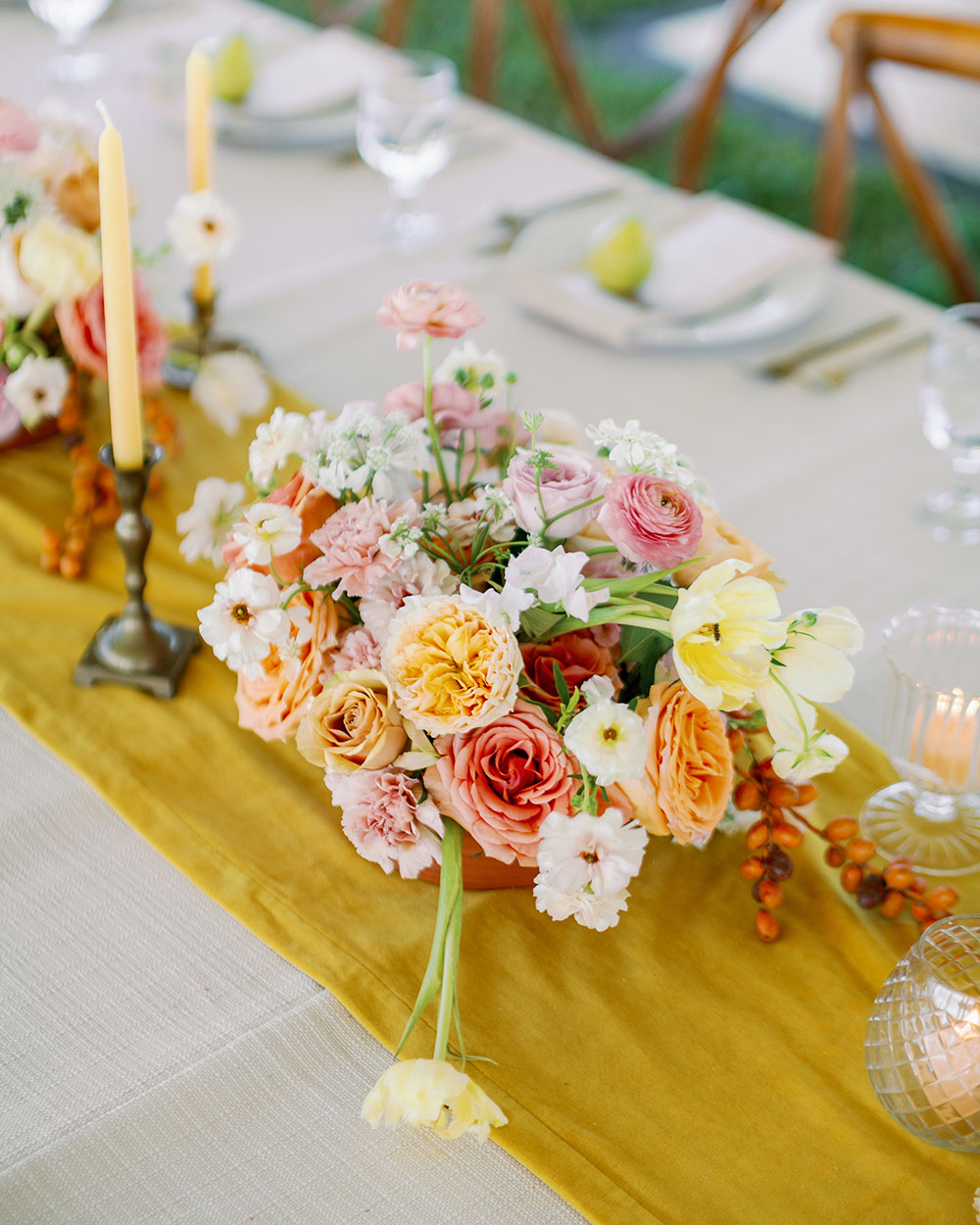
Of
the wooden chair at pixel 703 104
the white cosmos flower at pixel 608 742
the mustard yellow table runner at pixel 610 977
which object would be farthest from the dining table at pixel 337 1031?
the wooden chair at pixel 703 104

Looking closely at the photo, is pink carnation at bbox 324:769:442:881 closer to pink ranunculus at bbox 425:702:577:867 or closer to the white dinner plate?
pink ranunculus at bbox 425:702:577:867

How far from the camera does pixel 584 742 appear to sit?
1.96 feet

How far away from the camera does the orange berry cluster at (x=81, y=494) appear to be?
104 centimetres

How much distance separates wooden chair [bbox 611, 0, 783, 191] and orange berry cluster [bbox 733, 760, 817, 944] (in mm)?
1827

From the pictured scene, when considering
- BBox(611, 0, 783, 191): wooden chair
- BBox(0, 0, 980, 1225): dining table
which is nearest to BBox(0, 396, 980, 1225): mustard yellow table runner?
BBox(0, 0, 980, 1225): dining table

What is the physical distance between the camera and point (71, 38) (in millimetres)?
1806

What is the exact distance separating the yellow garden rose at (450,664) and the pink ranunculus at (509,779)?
0.09 feet

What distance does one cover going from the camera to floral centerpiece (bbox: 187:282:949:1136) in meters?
0.60

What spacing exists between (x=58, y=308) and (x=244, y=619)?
481 millimetres

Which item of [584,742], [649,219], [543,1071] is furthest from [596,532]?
[649,219]

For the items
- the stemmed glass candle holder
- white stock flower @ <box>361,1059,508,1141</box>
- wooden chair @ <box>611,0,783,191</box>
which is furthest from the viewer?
wooden chair @ <box>611,0,783,191</box>

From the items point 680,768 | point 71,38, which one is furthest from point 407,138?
point 680,768

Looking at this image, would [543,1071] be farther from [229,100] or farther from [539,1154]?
[229,100]

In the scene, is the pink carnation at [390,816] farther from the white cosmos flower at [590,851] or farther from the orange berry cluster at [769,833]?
the orange berry cluster at [769,833]
